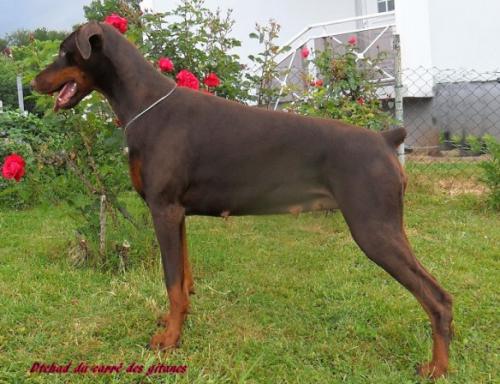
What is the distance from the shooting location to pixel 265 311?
3.41 metres

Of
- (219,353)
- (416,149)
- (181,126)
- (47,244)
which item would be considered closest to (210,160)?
(181,126)

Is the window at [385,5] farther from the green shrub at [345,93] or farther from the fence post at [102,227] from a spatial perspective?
the fence post at [102,227]

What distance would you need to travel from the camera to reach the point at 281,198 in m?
2.89

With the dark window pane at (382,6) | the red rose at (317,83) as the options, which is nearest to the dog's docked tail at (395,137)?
the red rose at (317,83)

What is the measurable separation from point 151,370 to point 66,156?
2.13 metres

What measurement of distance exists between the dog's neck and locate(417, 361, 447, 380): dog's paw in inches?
80.8

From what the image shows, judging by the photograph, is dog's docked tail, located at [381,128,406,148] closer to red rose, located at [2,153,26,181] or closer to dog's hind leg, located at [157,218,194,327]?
dog's hind leg, located at [157,218,194,327]

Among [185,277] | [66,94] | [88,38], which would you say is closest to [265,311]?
[185,277]

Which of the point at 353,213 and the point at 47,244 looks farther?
the point at 47,244

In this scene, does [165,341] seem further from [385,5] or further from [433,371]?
[385,5]

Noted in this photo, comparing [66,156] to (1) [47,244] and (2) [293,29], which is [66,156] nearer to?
(1) [47,244]

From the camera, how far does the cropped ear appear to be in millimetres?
2766

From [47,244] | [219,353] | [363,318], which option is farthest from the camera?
[47,244]

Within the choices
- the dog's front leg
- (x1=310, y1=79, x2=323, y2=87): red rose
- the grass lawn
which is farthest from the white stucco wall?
the dog's front leg
